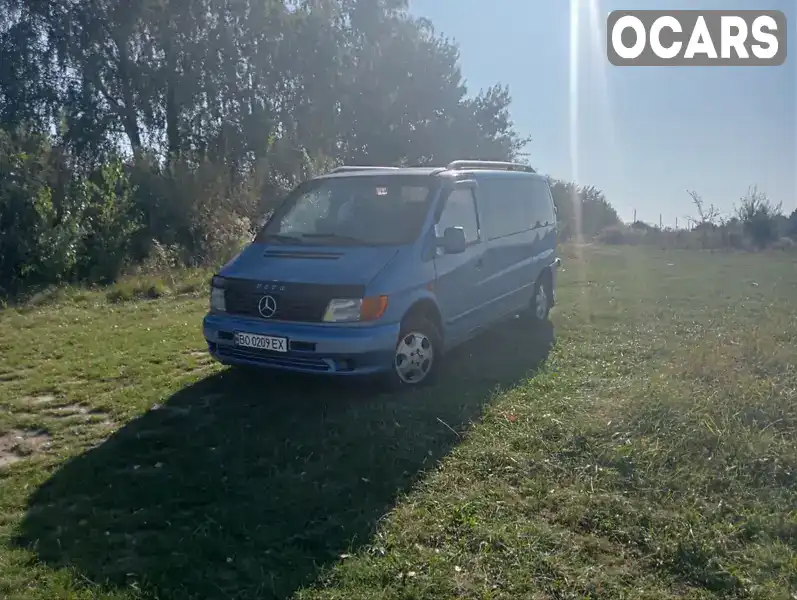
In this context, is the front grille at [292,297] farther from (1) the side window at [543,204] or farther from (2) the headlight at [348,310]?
(1) the side window at [543,204]

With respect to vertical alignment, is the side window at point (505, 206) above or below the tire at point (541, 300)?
above

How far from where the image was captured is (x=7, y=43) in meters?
22.5

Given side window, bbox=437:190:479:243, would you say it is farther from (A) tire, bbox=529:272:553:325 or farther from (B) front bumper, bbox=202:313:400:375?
(A) tire, bbox=529:272:553:325

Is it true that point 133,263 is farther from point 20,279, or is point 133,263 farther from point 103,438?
point 103,438

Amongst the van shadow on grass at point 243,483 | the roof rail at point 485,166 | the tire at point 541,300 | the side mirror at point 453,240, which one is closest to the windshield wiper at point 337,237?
the side mirror at point 453,240

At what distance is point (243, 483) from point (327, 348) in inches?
57.3

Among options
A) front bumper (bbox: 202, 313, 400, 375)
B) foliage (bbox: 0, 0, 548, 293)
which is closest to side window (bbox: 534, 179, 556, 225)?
front bumper (bbox: 202, 313, 400, 375)

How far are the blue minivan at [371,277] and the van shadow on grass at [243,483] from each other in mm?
449

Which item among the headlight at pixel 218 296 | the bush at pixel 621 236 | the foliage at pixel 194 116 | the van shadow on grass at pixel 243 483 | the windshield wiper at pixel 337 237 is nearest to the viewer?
the van shadow on grass at pixel 243 483

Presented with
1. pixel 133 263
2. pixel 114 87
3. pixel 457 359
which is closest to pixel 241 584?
pixel 457 359

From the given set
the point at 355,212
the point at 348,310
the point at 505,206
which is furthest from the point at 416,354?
the point at 505,206

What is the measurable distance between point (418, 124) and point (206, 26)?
12.7m

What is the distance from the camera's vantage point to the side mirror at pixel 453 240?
6.39 m

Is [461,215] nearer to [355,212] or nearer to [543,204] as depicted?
[355,212]
